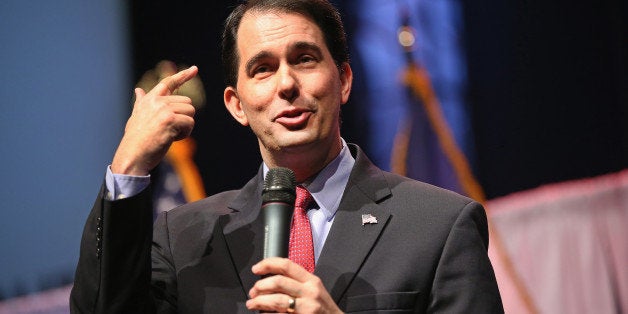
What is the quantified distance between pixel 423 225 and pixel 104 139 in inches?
70.9

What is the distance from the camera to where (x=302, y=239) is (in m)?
1.68

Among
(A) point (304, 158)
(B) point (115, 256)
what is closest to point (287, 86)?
(A) point (304, 158)

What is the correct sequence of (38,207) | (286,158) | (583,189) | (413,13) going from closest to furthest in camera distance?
(286,158) < (583,189) < (413,13) < (38,207)

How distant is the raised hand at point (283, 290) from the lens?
49.1 inches

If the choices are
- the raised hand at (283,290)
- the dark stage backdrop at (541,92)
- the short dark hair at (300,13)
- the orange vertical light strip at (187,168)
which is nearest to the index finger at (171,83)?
the short dark hair at (300,13)

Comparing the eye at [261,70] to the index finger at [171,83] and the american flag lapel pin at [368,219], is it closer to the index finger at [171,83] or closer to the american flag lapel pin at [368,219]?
the index finger at [171,83]

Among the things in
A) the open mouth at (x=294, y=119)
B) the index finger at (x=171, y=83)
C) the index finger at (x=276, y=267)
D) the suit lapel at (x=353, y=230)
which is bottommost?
the suit lapel at (x=353, y=230)

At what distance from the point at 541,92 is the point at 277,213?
1.62 meters

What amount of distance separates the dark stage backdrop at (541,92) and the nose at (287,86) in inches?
43.8

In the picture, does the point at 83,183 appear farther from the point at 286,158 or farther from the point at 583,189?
the point at 583,189

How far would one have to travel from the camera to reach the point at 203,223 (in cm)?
183

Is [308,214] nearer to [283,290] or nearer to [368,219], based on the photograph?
[368,219]

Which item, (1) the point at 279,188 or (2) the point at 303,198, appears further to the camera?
(2) the point at 303,198

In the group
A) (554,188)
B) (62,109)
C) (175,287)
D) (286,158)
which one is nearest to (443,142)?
(554,188)
